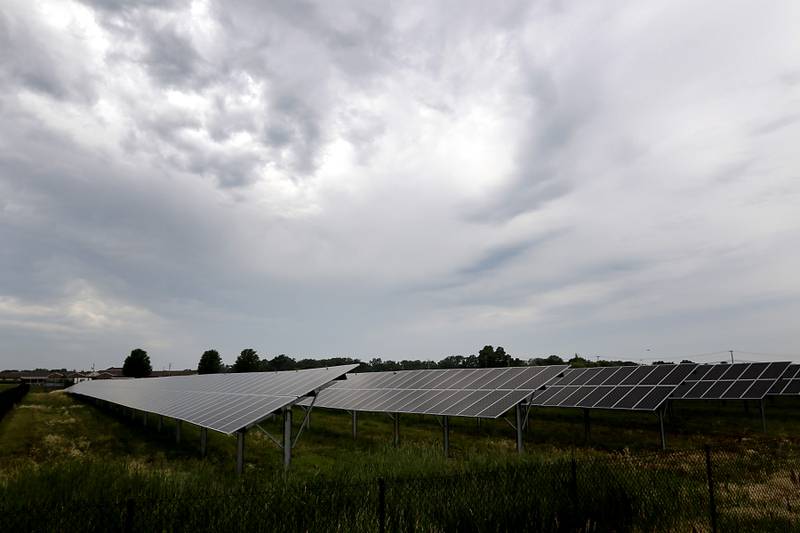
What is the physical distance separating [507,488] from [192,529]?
629 cm

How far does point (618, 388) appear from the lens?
30609 mm

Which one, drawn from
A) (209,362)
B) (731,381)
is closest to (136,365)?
(209,362)

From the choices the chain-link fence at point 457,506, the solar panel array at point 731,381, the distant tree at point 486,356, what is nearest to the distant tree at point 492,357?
the distant tree at point 486,356

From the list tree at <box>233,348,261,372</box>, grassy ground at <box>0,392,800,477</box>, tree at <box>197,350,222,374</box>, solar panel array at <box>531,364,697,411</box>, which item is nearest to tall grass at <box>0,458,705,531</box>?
grassy ground at <box>0,392,800,477</box>

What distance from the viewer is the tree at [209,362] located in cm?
11597

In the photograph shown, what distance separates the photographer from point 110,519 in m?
8.41

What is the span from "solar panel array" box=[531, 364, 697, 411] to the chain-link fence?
1251 cm

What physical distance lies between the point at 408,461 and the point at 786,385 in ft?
100

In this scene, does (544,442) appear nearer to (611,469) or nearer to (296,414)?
(611,469)

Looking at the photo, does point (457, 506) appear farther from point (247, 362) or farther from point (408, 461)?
point (247, 362)

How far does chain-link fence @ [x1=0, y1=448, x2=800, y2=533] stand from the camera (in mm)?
8469

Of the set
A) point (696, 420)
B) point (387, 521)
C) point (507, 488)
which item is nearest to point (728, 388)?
point (696, 420)

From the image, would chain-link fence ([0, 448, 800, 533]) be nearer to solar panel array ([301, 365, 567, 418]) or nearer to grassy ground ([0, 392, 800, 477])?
grassy ground ([0, 392, 800, 477])

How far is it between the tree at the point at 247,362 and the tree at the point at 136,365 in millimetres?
34788
